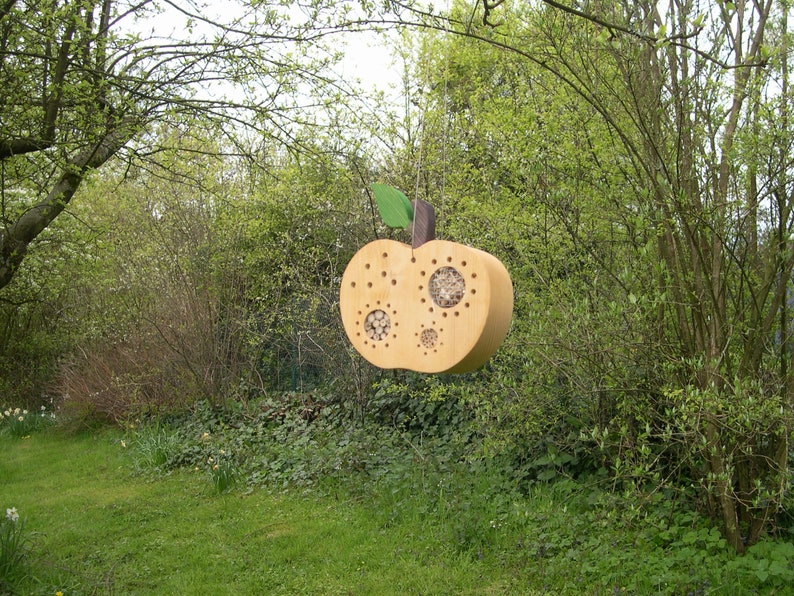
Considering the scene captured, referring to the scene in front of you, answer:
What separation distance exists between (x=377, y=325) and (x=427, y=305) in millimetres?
240

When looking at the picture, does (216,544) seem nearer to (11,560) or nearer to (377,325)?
(11,560)

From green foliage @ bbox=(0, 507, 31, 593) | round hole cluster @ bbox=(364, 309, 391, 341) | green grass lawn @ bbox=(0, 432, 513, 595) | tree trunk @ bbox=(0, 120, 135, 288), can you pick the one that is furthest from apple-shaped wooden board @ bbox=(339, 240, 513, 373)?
green foliage @ bbox=(0, 507, 31, 593)

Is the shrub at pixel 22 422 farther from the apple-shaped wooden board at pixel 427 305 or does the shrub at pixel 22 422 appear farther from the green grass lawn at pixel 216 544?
the apple-shaped wooden board at pixel 427 305

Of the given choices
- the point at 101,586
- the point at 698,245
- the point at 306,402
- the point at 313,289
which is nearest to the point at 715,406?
the point at 698,245

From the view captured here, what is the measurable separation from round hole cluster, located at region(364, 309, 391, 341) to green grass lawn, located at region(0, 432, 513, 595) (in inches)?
100

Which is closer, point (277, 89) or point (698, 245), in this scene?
point (698, 245)

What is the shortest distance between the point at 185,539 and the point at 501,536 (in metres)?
2.46

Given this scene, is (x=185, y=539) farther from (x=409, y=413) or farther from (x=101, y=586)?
(x=409, y=413)

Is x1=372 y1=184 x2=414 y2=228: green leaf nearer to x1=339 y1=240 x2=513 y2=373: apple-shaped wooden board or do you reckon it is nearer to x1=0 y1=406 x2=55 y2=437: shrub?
x1=339 y1=240 x2=513 y2=373: apple-shaped wooden board

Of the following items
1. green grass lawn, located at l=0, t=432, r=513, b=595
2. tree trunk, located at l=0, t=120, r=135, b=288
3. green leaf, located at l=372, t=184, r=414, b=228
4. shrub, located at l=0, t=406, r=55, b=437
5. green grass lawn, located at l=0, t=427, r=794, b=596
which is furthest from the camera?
shrub, located at l=0, t=406, r=55, b=437

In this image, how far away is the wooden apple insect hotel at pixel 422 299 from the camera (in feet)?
6.91

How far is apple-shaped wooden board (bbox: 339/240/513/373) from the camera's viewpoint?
2102 mm

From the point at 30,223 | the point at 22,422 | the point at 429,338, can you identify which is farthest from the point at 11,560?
the point at 22,422

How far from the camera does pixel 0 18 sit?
3854 mm
